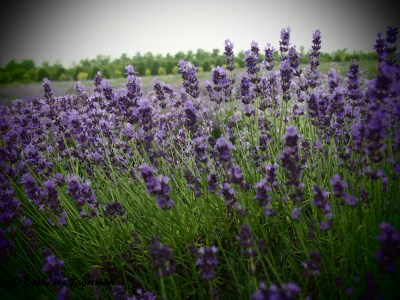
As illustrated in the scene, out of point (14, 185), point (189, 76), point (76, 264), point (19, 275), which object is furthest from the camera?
point (14, 185)

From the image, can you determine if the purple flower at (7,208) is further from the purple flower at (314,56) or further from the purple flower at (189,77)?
the purple flower at (314,56)

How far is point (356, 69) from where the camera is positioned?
2.30 metres

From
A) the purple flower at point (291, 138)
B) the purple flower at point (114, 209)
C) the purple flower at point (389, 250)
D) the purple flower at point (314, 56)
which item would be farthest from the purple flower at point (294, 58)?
the purple flower at point (114, 209)

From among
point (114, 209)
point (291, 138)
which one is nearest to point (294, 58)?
point (291, 138)

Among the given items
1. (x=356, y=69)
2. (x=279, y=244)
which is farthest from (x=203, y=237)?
(x=356, y=69)

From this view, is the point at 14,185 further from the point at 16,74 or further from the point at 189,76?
the point at 16,74

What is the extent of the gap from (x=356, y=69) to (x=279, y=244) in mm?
1524

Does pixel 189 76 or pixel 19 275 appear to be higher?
pixel 189 76

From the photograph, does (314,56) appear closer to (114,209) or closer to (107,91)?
(107,91)

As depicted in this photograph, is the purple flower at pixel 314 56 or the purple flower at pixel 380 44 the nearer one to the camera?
the purple flower at pixel 380 44

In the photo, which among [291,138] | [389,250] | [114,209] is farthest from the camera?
[114,209]

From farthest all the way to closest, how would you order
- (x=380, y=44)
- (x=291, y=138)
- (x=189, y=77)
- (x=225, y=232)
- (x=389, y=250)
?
(x=189, y=77) < (x=225, y=232) < (x=380, y=44) < (x=291, y=138) < (x=389, y=250)

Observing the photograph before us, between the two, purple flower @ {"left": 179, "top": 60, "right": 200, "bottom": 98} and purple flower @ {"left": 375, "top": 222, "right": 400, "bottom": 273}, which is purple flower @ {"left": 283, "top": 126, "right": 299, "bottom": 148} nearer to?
purple flower @ {"left": 375, "top": 222, "right": 400, "bottom": 273}

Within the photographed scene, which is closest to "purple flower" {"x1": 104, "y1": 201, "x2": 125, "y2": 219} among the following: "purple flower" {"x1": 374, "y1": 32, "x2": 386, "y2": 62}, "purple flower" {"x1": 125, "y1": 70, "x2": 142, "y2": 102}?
"purple flower" {"x1": 125, "y1": 70, "x2": 142, "y2": 102}
